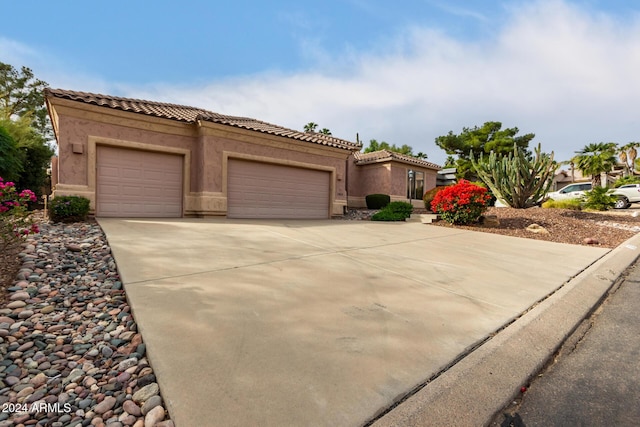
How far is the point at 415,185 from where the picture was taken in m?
21.4

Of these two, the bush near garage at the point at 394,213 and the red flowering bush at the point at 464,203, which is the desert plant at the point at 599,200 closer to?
the red flowering bush at the point at 464,203

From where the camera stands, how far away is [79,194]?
888 cm

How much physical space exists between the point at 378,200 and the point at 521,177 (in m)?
7.32

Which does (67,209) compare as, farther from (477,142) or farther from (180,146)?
(477,142)

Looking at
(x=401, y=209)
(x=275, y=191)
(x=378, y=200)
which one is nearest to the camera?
(x=275, y=191)

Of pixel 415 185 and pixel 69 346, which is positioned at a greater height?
pixel 415 185

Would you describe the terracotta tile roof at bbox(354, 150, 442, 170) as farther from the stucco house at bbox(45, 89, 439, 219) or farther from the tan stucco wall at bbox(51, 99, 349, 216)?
the tan stucco wall at bbox(51, 99, 349, 216)

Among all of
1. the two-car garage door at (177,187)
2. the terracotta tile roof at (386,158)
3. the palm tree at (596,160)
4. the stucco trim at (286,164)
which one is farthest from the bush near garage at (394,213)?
the palm tree at (596,160)

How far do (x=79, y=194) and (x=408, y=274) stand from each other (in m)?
9.34

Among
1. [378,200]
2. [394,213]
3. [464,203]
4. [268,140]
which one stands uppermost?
[268,140]

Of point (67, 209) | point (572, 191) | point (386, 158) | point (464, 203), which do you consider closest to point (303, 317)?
point (67, 209)

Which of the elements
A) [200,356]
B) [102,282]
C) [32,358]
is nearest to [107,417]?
[200,356]

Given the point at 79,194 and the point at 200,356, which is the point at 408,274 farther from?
the point at 79,194

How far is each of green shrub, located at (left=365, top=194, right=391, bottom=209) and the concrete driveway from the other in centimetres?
1237
